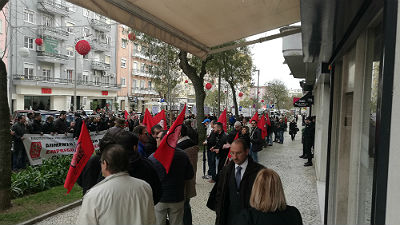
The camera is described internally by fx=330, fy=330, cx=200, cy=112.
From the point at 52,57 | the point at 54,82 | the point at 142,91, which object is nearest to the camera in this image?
the point at 52,57

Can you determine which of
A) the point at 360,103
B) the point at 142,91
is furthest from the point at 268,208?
the point at 142,91

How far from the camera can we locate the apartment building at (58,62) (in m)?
35.6

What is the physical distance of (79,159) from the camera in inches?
189

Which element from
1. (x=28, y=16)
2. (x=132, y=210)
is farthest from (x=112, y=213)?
(x=28, y=16)

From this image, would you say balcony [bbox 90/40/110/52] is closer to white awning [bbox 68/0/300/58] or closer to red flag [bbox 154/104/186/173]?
white awning [bbox 68/0/300/58]

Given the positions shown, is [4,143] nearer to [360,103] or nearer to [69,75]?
[360,103]

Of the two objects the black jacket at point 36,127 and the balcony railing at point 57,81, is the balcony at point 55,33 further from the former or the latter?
the black jacket at point 36,127

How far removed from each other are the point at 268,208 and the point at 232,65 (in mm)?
25514

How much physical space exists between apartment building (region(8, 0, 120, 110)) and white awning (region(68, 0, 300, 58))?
2903 centimetres

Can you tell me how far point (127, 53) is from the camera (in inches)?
2222

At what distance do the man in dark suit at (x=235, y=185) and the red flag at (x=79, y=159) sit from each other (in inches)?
84.1

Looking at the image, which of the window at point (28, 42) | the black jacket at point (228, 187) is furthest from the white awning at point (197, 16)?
the window at point (28, 42)

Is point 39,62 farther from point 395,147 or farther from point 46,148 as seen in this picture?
point 395,147

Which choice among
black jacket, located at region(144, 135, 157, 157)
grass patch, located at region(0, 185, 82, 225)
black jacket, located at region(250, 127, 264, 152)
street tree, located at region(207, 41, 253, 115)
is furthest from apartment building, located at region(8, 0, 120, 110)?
black jacket, located at region(144, 135, 157, 157)
